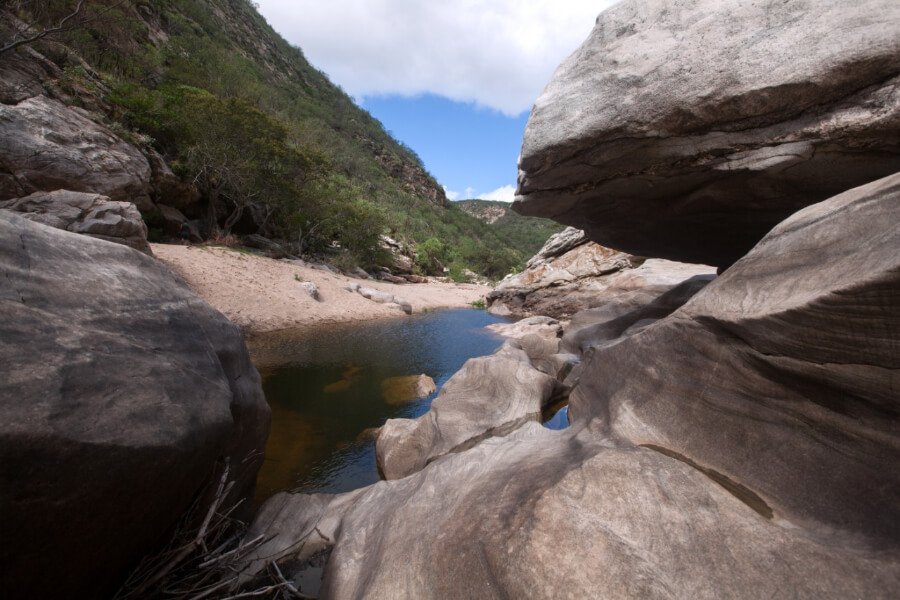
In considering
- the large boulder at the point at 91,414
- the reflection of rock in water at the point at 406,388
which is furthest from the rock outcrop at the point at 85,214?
the large boulder at the point at 91,414

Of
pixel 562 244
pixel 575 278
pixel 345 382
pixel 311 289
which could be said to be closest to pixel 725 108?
pixel 345 382

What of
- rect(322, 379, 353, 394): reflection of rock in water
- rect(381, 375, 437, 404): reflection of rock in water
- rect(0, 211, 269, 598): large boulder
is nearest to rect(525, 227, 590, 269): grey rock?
rect(381, 375, 437, 404): reflection of rock in water

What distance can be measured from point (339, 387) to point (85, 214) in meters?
9.11

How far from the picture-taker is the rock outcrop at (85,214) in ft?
32.2

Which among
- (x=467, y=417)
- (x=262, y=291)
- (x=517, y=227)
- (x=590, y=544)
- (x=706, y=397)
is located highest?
(x=517, y=227)

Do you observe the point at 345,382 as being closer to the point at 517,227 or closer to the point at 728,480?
the point at 728,480

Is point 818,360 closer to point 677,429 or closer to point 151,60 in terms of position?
point 677,429

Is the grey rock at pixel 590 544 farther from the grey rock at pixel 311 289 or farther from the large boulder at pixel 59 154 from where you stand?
the grey rock at pixel 311 289

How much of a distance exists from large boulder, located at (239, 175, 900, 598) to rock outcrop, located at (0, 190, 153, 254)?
1125cm

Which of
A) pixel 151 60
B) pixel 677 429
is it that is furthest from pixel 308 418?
pixel 151 60

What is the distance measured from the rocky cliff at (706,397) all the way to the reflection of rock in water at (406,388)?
94.9 inches

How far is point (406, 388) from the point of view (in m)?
8.48

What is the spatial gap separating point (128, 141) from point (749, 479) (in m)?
20.8

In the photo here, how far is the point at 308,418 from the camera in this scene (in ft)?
22.3
